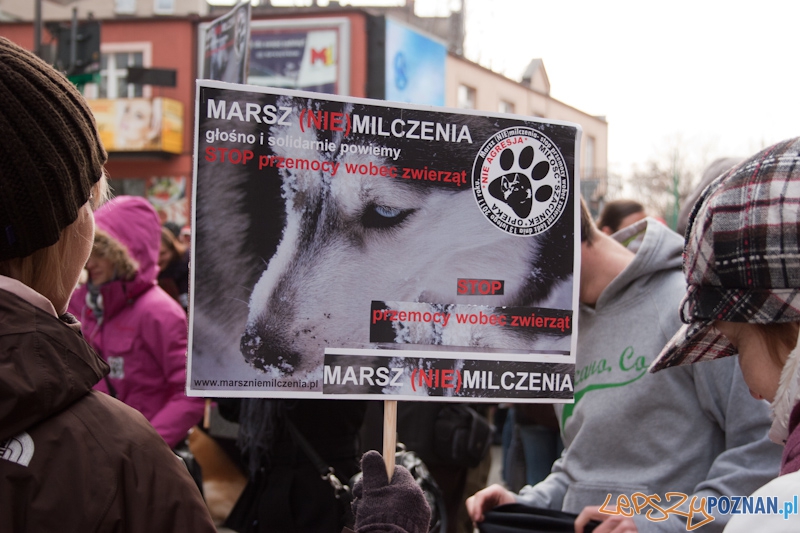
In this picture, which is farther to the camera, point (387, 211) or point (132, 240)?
point (132, 240)

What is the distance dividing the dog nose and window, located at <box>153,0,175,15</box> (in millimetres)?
32027

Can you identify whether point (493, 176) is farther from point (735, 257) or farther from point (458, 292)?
point (735, 257)

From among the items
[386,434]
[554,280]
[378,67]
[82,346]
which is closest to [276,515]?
[386,434]

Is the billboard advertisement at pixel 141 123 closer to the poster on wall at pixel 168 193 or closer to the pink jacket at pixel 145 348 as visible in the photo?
the poster on wall at pixel 168 193

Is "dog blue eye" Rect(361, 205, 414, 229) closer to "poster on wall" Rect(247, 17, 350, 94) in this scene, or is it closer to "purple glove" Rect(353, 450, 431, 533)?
"purple glove" Rect(353, 450, 431, 533)

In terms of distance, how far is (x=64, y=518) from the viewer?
44.4 inches

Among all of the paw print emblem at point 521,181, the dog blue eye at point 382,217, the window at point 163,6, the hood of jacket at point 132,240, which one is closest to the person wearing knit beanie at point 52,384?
the dog blue eye at point 382,217

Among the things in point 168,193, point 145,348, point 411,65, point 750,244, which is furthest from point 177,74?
point 750,244

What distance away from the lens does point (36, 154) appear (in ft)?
3.90

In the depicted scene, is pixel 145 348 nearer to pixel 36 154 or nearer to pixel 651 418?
pixel 651 418

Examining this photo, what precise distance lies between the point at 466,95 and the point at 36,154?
2583 cm

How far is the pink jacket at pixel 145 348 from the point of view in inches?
136

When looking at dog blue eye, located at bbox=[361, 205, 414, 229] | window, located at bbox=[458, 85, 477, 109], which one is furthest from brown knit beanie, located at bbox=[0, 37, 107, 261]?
window, located at bbox=[458, 85, 477, 109]

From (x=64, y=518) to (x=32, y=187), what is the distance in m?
0.50
